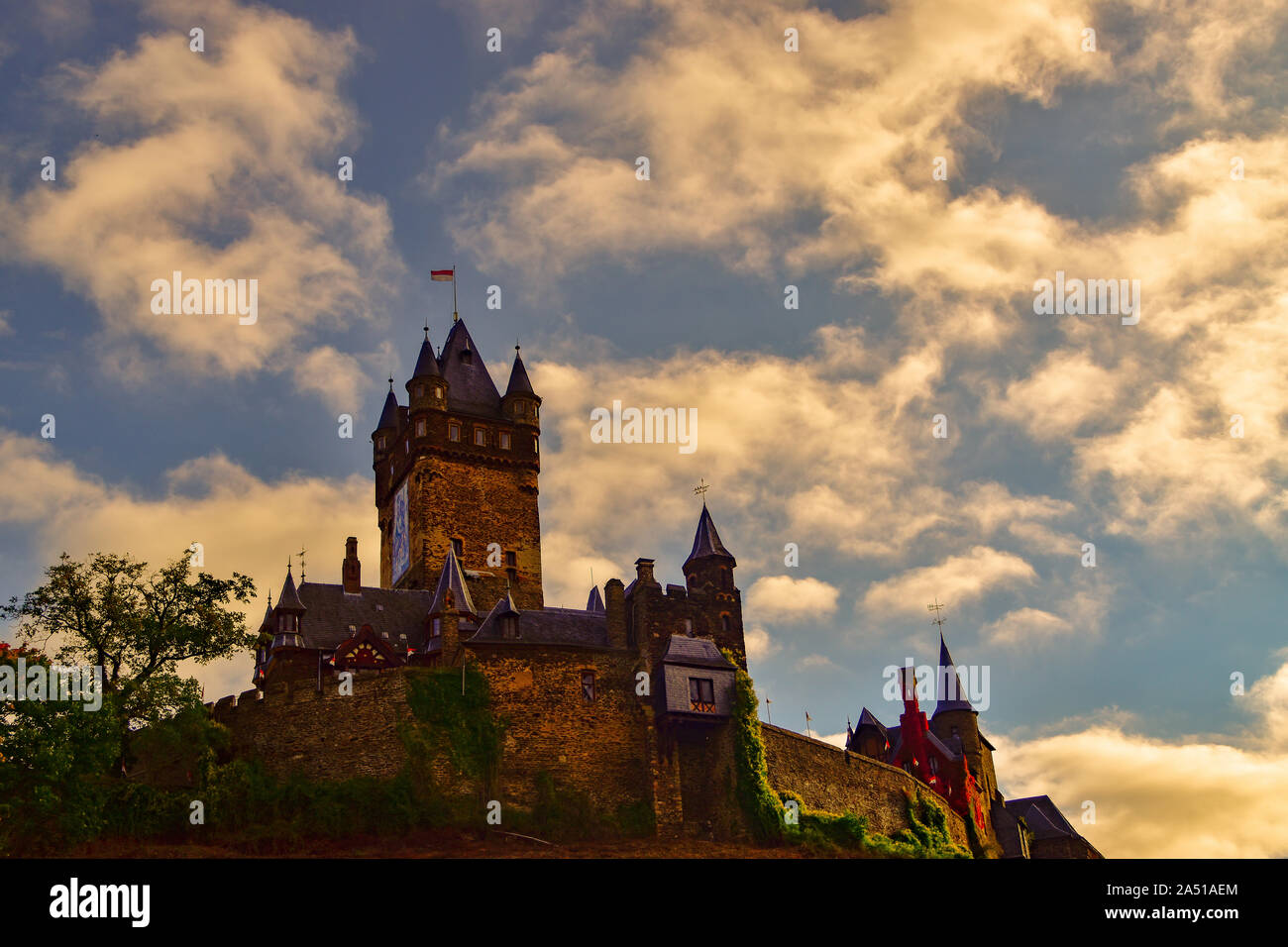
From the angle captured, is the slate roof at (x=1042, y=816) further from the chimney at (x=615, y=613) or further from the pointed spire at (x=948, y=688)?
the chimney at (x=615, y=613)

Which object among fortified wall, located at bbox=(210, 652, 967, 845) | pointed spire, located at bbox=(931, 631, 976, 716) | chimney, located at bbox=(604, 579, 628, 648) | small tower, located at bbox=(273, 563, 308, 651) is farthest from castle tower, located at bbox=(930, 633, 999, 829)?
small tower, located at bbox=(273, 563, 308, 651)

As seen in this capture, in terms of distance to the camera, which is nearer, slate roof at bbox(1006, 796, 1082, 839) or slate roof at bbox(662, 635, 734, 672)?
slate roof at bbox(662, 635, 734, 672)

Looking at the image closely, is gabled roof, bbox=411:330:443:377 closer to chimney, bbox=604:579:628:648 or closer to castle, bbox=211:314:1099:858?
castle, bbox=211:314:1099:858

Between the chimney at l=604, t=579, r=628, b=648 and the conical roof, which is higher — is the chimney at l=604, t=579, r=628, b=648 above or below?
below

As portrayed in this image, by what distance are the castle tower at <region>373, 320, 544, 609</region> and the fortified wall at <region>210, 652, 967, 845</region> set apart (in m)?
13.3

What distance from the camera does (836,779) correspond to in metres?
52.8

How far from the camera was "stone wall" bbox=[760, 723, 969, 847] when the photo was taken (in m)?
50.7

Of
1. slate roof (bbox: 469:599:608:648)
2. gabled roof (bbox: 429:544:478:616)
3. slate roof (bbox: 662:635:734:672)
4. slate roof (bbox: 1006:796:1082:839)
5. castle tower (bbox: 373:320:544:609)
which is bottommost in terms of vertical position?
slate roof (bbox: 1006:796:1082:839)

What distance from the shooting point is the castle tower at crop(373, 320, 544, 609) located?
6278cm

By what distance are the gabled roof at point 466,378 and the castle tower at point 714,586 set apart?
50.5 ft

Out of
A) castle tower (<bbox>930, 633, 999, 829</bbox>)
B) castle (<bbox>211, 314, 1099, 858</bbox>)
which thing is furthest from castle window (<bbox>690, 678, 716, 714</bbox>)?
castle tower (<bbox>930, 633, 999, 829</bbox>)

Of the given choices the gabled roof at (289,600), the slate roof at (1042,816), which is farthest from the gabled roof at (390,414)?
the slate roof at (1042,816)
